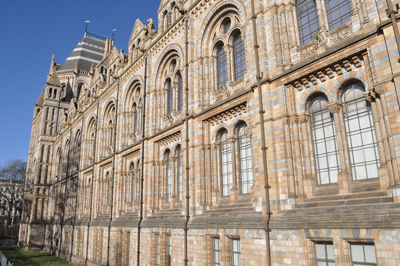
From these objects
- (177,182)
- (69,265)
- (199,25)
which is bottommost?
(69,265)

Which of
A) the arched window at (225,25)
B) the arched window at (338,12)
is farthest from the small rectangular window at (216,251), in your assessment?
the arched window at (225,25)

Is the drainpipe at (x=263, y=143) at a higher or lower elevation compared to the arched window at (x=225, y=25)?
lower

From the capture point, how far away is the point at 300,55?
1310cm

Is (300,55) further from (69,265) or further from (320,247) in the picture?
(69,265)

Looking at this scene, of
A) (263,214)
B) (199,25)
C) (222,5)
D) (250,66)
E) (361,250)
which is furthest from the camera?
(199,25)

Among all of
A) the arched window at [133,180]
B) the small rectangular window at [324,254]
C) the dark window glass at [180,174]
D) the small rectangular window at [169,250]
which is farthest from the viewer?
the arched window at [133,180]

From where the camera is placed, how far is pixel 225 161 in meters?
16.6

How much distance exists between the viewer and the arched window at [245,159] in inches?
585

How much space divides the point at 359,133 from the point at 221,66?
9.52 m

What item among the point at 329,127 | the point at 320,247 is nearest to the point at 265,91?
the point at 329,127

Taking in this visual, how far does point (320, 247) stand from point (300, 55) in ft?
24.9

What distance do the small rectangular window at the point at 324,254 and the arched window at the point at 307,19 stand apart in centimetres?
827

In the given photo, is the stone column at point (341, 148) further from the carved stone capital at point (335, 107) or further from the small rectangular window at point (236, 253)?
the small rectangular window at point (236, 253)

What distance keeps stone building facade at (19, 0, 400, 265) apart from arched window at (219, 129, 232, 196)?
91 millimetres
